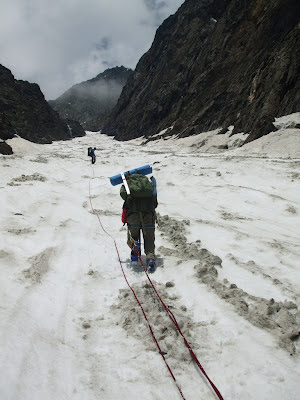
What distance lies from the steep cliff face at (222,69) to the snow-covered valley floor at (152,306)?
16.2m

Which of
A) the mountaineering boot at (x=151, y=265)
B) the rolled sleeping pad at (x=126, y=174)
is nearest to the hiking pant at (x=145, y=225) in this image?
the mountaineering boot at (x=151, y=265)

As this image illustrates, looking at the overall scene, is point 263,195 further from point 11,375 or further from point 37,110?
point 37,110

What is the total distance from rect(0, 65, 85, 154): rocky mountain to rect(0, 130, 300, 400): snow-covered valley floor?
39.0 metres

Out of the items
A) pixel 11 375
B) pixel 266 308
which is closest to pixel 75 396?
pixel 11 375

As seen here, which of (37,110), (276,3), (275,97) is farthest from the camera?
(37,110)

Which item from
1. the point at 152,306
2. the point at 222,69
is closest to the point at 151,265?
the point at 152,306

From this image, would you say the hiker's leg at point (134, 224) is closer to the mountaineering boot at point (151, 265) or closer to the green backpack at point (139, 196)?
the green backpack at point (139, 196)

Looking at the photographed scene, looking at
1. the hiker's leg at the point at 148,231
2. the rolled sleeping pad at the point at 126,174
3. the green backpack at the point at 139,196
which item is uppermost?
the rolled sleeping pad at the point at 126,174

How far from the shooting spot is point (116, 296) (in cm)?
424

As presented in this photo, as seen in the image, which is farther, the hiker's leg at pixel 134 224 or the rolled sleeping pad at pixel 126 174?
the rolled sleeping pad at pixel 126 174

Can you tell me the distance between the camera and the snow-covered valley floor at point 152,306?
8.78 feet

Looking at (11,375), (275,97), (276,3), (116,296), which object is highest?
(276,3)

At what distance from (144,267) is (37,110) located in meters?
72.6

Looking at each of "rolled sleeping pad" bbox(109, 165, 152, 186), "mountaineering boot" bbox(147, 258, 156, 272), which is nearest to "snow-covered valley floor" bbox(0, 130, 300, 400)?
"mountaineering boot" bbox(147, 258, 156, 272)
